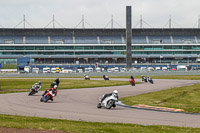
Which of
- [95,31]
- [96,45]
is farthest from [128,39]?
[95,31]

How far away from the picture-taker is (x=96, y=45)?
148625 millimetres

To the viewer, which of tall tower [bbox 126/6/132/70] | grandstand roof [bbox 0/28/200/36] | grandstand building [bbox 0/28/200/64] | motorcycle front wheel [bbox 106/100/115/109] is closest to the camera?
motorcycle front wheel [bbox 106/100/115/109]

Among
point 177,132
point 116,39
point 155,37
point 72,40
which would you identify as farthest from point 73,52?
point 177,132

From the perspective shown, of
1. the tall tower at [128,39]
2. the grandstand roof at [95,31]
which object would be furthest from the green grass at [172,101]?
the grandstand roof at [95,31]

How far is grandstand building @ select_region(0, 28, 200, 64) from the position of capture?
147m

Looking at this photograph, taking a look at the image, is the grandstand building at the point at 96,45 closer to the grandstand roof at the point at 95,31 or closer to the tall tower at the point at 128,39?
the grandstand roof at the point at 95,31

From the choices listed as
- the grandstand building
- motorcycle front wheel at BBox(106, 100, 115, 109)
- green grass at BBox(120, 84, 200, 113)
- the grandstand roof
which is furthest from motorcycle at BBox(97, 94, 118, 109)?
the grandstand roof

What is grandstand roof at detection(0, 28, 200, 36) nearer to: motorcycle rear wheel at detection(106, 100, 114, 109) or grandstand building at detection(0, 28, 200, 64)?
grandstand building at detection(0, 28, 200, 64)

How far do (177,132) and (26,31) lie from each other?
14412cm

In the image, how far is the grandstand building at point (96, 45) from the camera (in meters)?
147

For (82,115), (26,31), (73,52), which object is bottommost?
(82,115)

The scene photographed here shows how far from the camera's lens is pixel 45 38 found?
6019 inches

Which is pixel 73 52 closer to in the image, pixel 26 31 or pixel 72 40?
pixel 72 40

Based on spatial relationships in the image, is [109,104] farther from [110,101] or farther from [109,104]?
[110,101]
